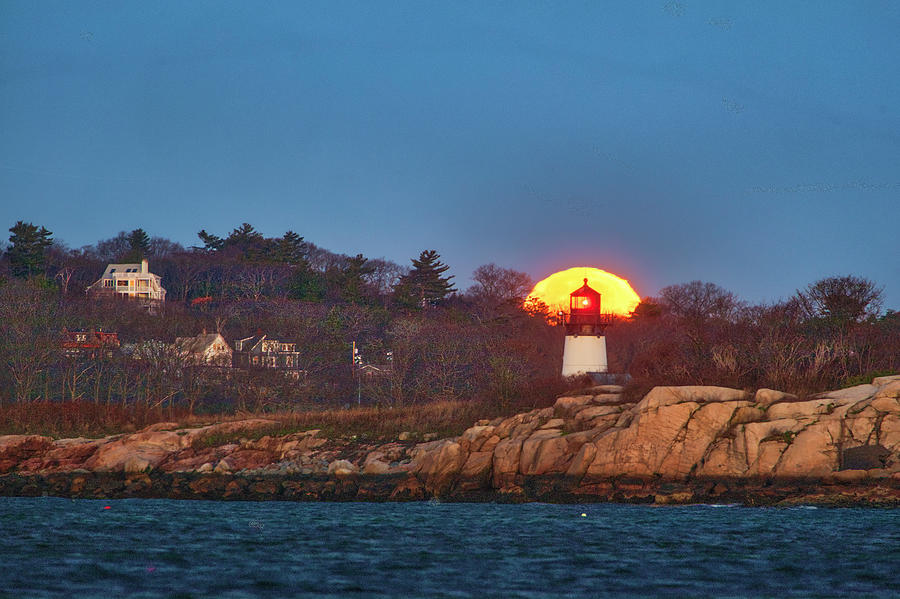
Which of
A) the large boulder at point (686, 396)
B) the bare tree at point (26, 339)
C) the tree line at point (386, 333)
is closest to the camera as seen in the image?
the large boulder at point (686, 396)

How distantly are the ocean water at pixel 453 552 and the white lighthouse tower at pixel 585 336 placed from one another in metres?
20.5

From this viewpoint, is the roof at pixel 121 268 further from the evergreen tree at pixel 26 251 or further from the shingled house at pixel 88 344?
the shingled house at pixel 88 344

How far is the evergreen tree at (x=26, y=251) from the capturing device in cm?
10456

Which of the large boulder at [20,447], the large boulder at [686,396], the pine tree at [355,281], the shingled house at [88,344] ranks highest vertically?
the pine tree at [355,281]

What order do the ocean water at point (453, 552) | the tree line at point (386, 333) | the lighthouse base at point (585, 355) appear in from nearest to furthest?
the ocean water at point (453, 552) < the tree line at point (386, 333) < the lighthouse base at point (585, 355)

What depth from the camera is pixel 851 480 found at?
29.6 metres

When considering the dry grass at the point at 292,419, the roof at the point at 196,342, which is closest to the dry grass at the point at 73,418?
the dry grass at the point at 292,419

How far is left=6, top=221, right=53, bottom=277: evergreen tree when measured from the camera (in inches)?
4117

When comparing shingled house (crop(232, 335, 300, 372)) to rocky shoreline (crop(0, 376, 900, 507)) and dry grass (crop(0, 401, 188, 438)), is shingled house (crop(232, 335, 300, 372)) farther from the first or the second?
rocky shoreline (crop(0, 376, 900, 507))

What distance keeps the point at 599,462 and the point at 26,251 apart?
8953cm

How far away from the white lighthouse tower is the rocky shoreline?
9.90 meters

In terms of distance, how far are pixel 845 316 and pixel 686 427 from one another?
78.7 feet

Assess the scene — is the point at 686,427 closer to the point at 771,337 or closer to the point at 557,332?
the point at 771,337

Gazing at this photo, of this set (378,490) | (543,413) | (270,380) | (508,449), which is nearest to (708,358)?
(543,413)
